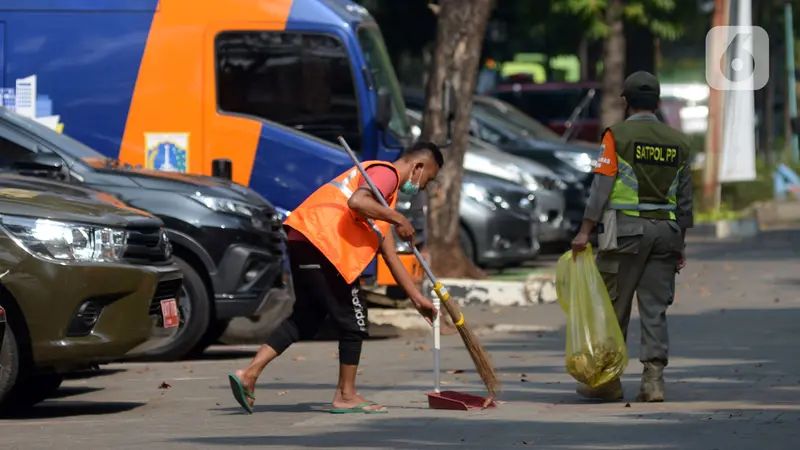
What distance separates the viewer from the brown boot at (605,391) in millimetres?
10023

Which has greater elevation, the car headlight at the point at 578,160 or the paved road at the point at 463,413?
the car headlight at the point at 578,160

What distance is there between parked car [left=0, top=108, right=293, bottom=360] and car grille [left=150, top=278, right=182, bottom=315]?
208 centimetres

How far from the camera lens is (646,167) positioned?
9969 millimetres

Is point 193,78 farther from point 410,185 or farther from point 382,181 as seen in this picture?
point 382,181

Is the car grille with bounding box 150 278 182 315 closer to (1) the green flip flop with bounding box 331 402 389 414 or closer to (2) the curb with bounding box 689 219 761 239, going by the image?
(1) the green flip flop with bounding box 331 402 389 414

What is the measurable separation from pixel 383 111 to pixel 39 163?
4191mm

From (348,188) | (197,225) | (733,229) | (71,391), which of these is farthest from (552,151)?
(348,188)

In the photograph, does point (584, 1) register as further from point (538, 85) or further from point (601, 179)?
point (601, 179)

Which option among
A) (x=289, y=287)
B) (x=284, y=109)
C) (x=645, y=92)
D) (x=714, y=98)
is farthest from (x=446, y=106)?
(x=714, y=98)

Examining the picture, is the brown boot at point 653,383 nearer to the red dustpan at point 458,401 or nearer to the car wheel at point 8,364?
the red dustpan at point 458,401

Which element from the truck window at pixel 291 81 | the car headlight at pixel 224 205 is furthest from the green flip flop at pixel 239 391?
the truck window at pixel 291 81

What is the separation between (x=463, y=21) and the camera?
703 inches

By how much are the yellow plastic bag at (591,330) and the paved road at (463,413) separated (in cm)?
20

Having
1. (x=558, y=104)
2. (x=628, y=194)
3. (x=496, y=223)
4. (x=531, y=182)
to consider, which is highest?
(x=558, y=104)
